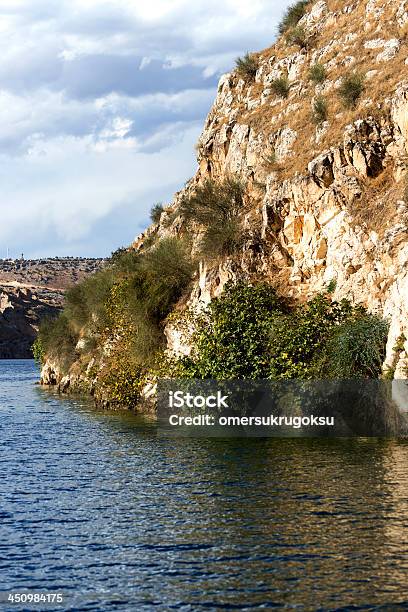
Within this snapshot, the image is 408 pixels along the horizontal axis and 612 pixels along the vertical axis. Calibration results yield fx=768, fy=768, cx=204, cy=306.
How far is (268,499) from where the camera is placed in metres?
19.5

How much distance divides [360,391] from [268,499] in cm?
1226

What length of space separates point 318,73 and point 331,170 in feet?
40.6

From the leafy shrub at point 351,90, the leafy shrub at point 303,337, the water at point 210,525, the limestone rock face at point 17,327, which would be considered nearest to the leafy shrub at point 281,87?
the leafy shrub at point 351,90

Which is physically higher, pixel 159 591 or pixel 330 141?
pixel 330 141

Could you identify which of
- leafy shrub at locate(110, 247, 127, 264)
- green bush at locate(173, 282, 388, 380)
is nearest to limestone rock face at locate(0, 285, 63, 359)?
leafy shrub at locate(110, 247, 127, 264)

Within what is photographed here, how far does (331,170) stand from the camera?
41.0m

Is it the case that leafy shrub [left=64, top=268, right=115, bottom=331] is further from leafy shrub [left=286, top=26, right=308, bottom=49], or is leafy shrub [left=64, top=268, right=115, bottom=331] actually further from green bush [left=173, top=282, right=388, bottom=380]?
leafy shrub [left=286, top=26, right=308, bottom=49]

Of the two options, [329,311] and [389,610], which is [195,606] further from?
[329,311]

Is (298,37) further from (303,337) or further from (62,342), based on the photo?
(303,337)

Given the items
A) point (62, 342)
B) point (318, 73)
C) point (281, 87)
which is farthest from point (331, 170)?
point (62, 342)

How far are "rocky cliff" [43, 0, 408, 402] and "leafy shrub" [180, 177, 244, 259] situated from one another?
2.16 feet

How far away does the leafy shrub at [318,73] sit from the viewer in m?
50.1

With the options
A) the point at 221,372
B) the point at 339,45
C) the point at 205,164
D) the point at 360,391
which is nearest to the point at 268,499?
the point at 360,391

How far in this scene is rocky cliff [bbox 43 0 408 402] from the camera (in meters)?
35.8
